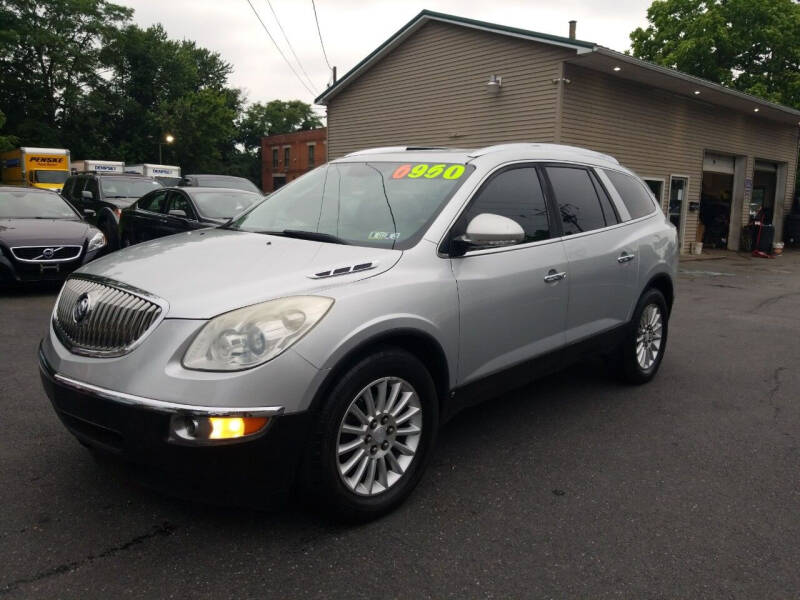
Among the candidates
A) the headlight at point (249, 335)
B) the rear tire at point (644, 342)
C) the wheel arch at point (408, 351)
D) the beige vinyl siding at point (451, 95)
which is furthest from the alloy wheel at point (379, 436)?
the beige vinyl siding at point (451, 95)

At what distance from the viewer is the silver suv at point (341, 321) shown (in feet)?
7.97

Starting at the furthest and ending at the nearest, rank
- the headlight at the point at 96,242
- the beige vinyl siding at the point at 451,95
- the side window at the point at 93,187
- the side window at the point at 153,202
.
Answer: the beige vinyl siding at the point at 451,95, the side window at the point at 93,187, the side window at the point at 153,202, the headlight at the point at 96,242

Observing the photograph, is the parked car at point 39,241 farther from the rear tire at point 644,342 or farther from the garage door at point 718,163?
the garage door at point 718,163

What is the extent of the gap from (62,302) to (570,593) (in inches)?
102

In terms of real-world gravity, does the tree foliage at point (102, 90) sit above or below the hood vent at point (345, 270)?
above

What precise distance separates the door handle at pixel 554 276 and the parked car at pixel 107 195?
980cm

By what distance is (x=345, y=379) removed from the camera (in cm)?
263

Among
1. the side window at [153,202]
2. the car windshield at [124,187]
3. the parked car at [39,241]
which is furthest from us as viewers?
the car windshield at [124,187]

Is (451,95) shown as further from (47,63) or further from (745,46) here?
(47,63)

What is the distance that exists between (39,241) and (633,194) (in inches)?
277

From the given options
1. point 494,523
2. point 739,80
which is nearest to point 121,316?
point 494,523

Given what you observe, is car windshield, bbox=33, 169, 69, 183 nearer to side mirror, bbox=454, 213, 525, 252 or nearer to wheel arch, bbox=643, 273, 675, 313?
wheel arch, bbox=643, 273, 675, 313

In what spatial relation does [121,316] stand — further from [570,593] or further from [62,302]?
[570,593]

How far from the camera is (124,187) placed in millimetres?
13625
